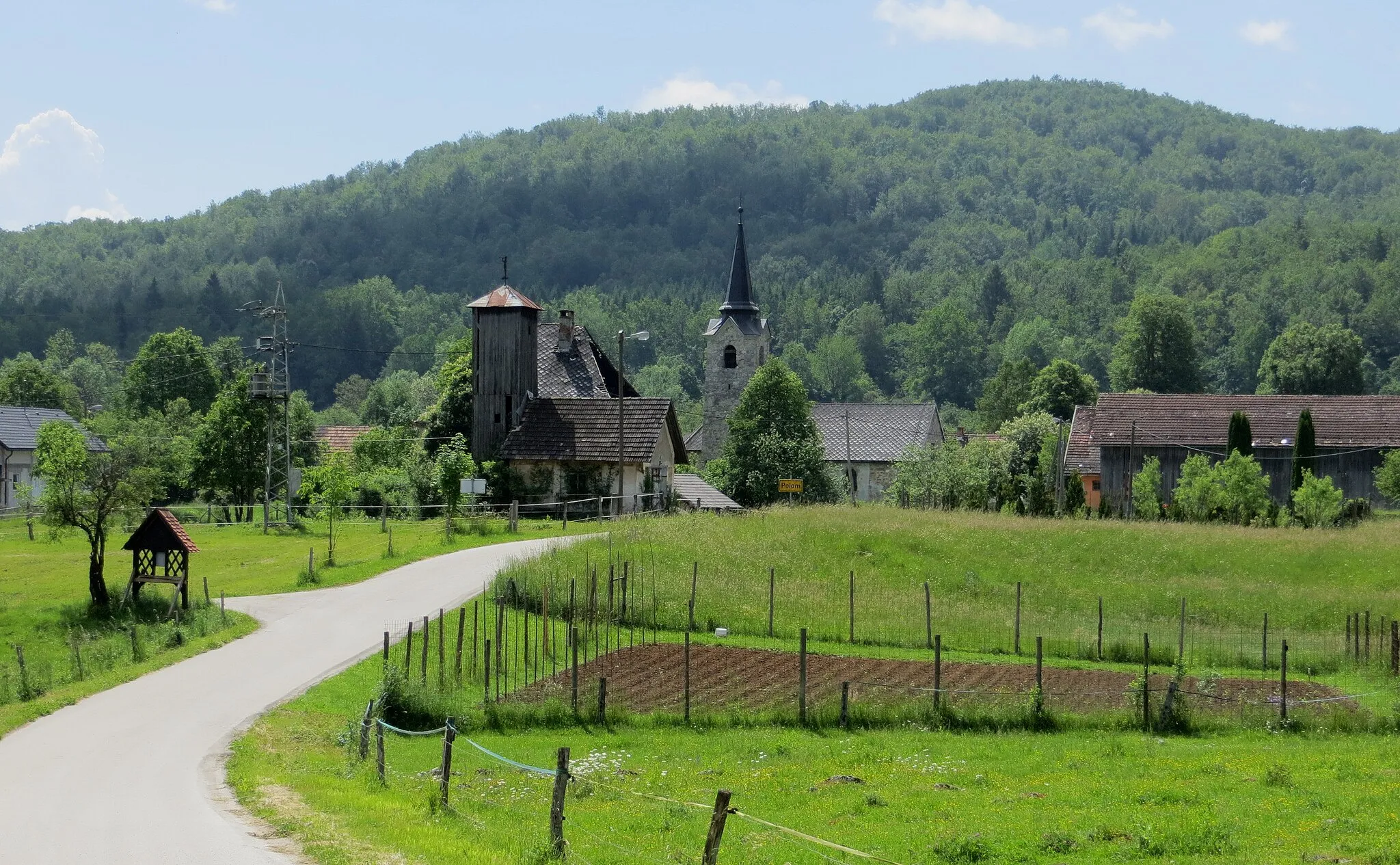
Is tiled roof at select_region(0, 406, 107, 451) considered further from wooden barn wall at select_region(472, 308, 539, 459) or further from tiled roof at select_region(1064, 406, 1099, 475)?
tiled roof at select_region(1064, 406, 1099, 475)

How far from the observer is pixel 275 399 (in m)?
60.9

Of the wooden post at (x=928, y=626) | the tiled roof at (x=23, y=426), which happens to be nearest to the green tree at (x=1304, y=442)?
the wooden post at (x=928, y=626)

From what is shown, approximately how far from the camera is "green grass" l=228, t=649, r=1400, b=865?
1463 centimetres

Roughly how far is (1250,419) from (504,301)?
39348 mm

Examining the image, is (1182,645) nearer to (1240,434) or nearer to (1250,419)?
(1240,434)

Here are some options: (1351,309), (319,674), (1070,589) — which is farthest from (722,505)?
(1351,309)

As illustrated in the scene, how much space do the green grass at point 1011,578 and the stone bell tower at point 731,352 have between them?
4036cm

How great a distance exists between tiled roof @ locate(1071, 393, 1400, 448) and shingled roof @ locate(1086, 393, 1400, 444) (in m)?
0.03

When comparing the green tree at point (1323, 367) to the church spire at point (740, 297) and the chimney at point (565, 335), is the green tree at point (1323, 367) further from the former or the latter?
the chimney at point (565, 335)

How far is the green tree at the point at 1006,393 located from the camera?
125 meters

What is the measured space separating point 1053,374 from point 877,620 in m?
77.0

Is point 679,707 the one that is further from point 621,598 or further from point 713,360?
point 713,360

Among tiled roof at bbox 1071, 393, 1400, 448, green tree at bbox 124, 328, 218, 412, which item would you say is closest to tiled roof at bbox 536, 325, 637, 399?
tiled roof at bbox 1071, 393, 1400, 448

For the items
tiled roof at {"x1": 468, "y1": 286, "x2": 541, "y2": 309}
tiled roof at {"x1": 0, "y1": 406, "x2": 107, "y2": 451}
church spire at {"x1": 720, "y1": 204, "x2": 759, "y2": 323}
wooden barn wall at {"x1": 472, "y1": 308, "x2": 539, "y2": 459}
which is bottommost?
tiled roof at {"x1": 0, "y1": 406, "x2": 107, "y2": 451}
